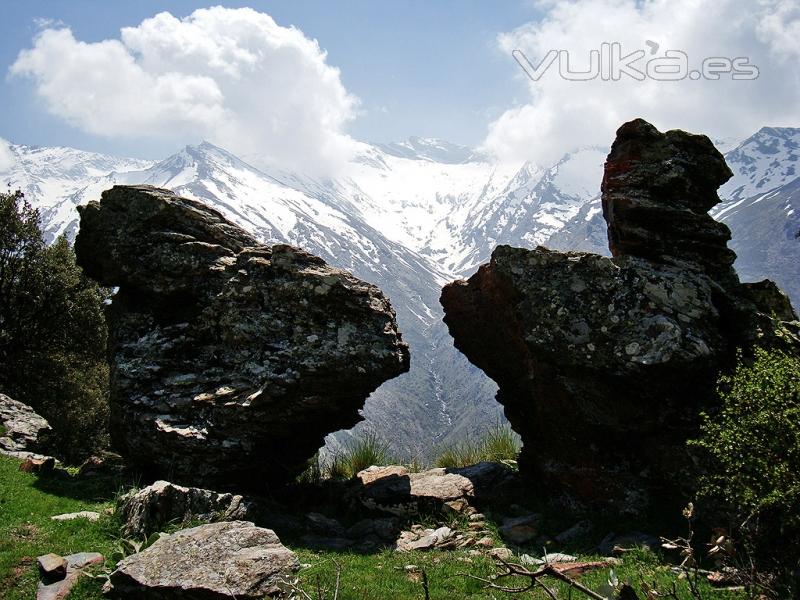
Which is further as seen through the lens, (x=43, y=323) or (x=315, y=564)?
(x=43, y=323)

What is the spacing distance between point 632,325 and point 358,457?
11.5 meters

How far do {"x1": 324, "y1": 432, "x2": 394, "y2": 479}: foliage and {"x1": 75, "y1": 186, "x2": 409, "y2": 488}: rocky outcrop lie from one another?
9.19 feet

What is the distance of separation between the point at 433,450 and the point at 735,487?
1590 centimetres

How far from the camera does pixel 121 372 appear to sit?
58.0 ft

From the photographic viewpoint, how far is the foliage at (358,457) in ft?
73.2

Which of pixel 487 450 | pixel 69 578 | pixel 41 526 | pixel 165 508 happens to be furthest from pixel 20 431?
pixel 487 450

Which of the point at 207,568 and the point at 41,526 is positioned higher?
the point at 207,568

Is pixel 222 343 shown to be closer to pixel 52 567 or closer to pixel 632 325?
pixel 52 567

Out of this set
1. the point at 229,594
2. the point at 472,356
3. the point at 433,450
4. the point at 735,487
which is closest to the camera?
the point at 229,594

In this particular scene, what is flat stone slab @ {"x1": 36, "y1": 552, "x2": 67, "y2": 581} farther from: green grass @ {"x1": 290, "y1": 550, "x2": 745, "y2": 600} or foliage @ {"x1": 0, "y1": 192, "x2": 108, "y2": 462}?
foliage @ {"x1": 0, "y1": 192, "x2": 108, "y2": 462}

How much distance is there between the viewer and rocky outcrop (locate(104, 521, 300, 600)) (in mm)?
10180

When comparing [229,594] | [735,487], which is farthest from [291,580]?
[735,487]

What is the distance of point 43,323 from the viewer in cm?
3212

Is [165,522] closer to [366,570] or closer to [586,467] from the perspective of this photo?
[366,570]
